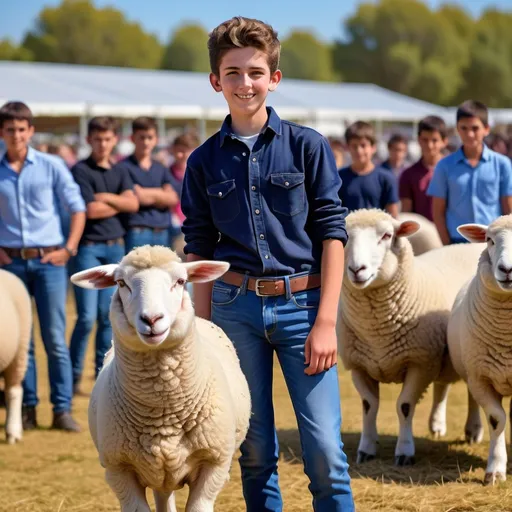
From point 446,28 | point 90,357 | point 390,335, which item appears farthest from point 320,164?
point 446,28

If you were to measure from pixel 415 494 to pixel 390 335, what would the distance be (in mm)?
1106

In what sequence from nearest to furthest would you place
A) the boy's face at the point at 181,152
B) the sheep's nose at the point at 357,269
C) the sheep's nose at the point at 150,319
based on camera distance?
the sheep's nose at the point at 150,319, the sheep's nose at the point at 357,269, the boy's face at the point at 181,152

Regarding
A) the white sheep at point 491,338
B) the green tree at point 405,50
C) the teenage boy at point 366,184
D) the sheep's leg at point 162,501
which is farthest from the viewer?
the green tree at point 405,50

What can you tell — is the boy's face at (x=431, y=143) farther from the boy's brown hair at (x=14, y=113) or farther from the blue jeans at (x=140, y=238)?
the boy's brown hair at (x=14, y=113)

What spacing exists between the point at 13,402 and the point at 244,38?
13.1 ft

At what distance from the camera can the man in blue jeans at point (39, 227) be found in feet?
22.1

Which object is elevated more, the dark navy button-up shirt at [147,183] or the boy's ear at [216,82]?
the boy's ear at [216,82]

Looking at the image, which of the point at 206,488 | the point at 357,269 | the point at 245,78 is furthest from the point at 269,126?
the point at 357,269

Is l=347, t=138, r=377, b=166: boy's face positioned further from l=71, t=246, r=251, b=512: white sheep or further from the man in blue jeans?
l=71, t=246, r=251, b=512: white sheep

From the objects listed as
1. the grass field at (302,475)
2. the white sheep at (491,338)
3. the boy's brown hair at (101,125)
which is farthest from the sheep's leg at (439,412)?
the boy's brown hair at (101,125)

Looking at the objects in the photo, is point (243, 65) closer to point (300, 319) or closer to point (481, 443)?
point (300, 319)

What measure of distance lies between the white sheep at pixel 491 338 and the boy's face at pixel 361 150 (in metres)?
2.03

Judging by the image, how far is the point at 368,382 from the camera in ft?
20.2

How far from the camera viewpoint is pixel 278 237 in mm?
3506
